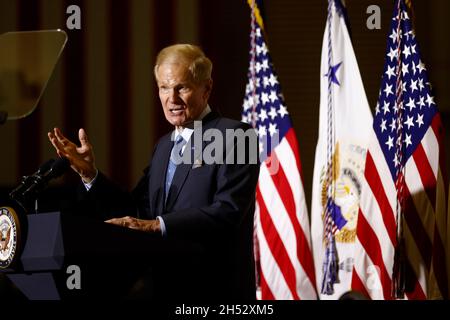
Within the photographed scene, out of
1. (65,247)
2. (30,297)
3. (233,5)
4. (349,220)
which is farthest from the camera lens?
(233,5)

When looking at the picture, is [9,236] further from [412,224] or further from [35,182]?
[412,224]

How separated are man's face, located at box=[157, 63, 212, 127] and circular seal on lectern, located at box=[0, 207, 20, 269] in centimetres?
67

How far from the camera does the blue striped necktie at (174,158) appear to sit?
2135 mm

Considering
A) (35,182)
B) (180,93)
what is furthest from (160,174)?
(35,182)

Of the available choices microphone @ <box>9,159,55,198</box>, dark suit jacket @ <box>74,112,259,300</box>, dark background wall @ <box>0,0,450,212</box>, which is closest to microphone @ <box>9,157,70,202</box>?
microphone @ <box>9,159,55,198</box>

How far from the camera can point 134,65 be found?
4.89 m

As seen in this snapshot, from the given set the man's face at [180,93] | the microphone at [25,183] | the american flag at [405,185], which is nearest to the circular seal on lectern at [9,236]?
the microphone at [25,183]

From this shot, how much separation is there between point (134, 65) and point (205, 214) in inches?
127

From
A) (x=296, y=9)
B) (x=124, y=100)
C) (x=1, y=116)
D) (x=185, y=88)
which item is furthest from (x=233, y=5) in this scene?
(x=1, y=116)

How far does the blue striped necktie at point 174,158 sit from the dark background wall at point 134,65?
8.44 ft

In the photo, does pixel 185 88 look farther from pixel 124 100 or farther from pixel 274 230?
pixel 124 100

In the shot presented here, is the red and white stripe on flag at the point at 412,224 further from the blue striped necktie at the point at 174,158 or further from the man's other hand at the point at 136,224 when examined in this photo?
the man's other hand at the point at 136,224

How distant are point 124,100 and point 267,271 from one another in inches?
70.0

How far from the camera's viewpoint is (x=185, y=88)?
2.09m
